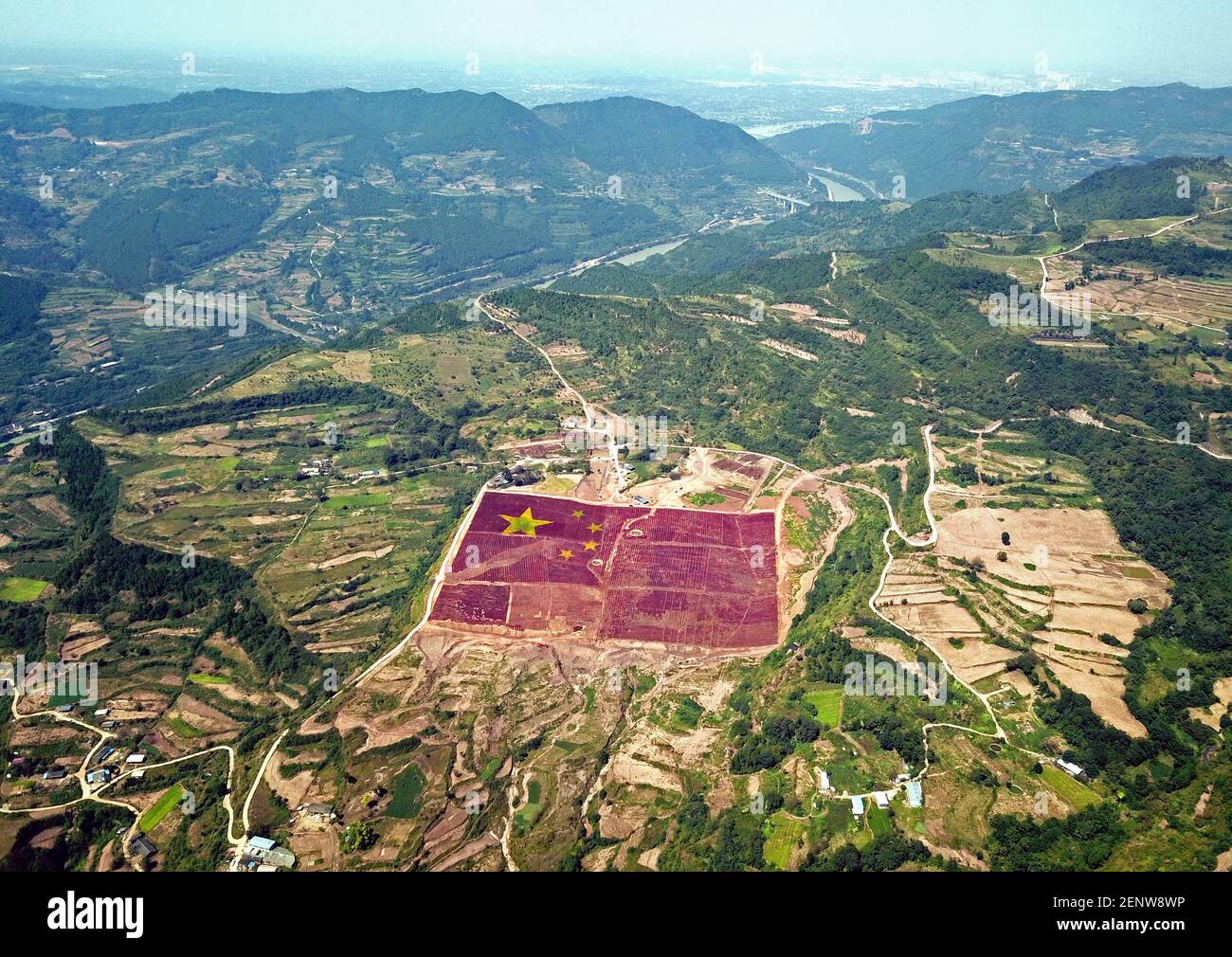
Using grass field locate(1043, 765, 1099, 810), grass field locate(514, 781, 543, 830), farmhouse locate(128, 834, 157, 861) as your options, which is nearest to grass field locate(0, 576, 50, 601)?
farmhouse locate(128, 834, 157, 861)

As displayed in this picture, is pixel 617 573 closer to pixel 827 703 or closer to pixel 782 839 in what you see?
pixel 827 703

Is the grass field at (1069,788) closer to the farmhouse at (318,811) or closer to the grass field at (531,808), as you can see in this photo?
the grass field at (531,808)

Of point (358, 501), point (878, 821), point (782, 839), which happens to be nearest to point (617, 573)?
point (358, 501)

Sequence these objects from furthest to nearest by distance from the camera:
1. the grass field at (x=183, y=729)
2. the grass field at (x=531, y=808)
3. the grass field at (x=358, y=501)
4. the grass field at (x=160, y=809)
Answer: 1. the grass field at (x=358, y=501)
2. the grass field at (x=183, y=729)
3. the grass field at (x=160, y=809)
4. the grass field at (x=531, y=808)

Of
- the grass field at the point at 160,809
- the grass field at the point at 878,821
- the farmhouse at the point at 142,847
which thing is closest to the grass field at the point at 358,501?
the grass field at the point at 160,809
